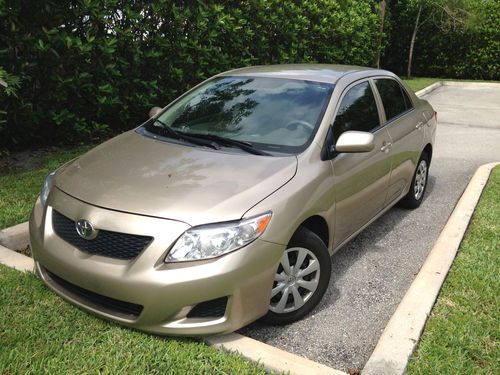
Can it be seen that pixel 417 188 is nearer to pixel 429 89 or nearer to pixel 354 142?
pixel 354 142

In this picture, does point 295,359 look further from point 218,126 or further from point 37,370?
point 218,126

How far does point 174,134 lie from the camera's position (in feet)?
12.6

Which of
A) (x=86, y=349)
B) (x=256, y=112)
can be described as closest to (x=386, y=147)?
(x=256, y=112)

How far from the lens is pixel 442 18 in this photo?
19516 mm

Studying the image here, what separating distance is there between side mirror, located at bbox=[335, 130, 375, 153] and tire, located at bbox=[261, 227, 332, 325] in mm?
Answer: 679

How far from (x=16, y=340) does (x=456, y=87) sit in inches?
727

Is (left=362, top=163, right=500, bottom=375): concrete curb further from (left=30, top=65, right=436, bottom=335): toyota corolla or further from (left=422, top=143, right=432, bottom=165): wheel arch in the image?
(left=422, top=143, right=432, bottom=165): wheel arch

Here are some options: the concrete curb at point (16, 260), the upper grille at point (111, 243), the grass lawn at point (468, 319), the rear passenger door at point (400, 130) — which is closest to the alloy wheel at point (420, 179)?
the rear passenger door at point (400, 130)

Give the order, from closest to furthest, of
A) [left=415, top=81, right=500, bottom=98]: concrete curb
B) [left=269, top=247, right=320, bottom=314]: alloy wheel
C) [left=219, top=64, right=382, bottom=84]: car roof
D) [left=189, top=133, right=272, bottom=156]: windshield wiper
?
1. [left=269, top=247, right=320, bottom=314]: alloy wheel
2. [left=189, top=133, right=272, bottom=156]: windshield wiper
3. [left=219, top=64, right=382, bottom=84]: car roof
4. [left=415, top=81, right=500, bottom=98]: concrete curb

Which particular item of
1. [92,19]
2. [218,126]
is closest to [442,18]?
[92,19]

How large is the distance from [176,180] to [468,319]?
6.76 ft

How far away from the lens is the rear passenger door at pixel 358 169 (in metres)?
3.58

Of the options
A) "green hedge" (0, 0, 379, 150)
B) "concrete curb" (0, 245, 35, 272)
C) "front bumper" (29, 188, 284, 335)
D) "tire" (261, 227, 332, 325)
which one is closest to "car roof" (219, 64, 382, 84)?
"tire" (261, 227, 332, 325)

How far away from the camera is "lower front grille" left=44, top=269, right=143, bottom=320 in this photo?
2754 millimetres
